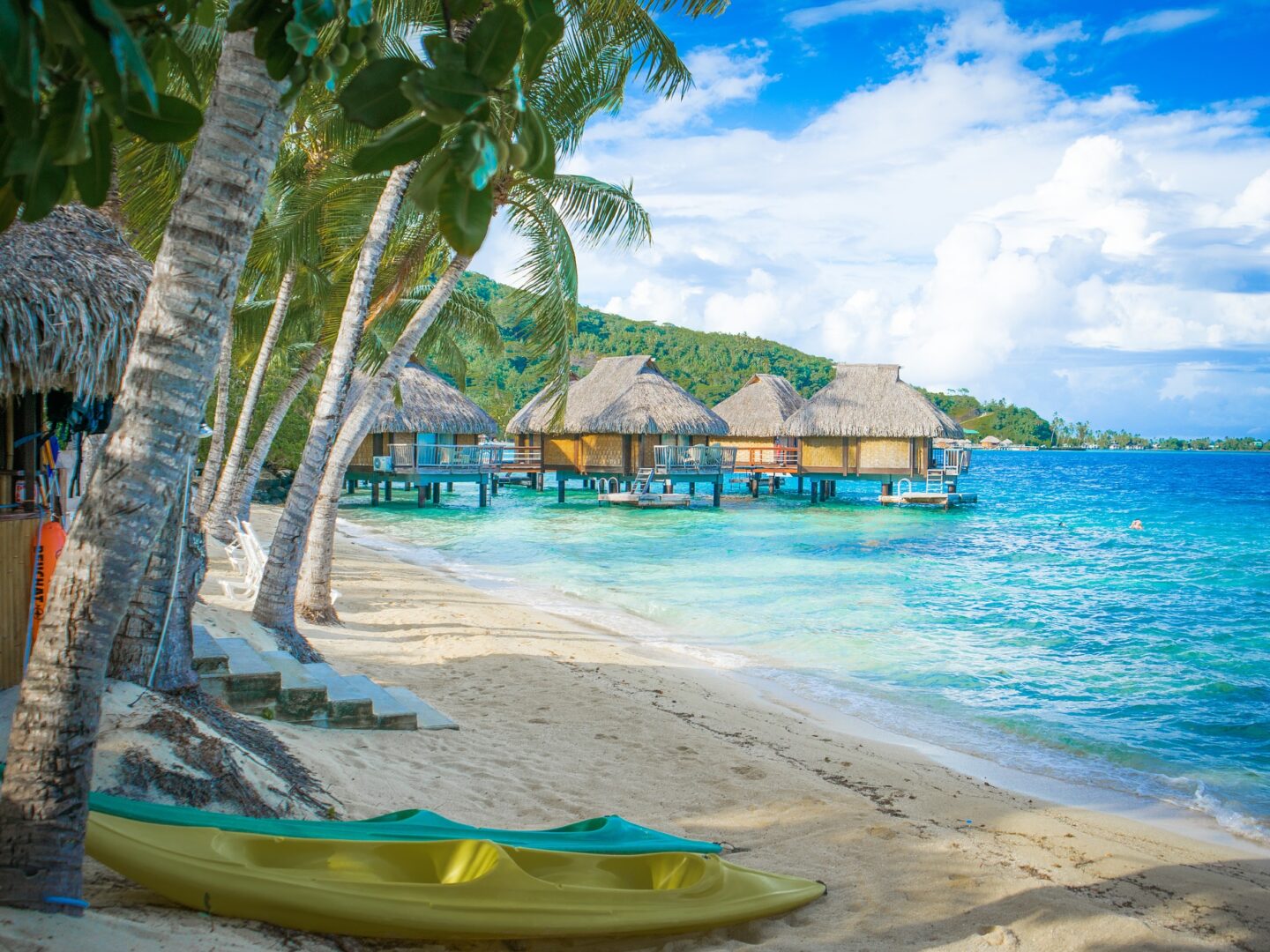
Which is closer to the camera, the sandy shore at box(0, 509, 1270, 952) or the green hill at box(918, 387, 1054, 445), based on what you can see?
the sandy shore at box(0, 509, 1270, 952)

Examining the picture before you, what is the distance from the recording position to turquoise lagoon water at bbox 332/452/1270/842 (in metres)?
7.68

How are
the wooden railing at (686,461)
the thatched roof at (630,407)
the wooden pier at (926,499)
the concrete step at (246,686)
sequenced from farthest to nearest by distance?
the wooden pier at (926,499) < the thatched roof at (630,407) < the wooden railing at (686,461) < the concrete step at (246,686)

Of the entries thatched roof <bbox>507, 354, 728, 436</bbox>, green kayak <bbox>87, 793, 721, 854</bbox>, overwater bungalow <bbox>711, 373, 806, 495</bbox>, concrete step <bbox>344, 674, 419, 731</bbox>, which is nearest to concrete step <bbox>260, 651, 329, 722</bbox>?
concrete step <bbox>344, 674, 419, 731</bbox>

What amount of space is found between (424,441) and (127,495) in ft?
99.3

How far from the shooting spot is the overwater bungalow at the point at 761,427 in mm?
39031

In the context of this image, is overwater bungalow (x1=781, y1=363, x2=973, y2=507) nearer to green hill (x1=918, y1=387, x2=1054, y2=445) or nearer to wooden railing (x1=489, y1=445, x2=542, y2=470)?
wooden railing (x1=489, y1=445, x2=542, y2=470)

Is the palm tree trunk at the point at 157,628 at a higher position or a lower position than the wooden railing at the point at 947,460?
lower

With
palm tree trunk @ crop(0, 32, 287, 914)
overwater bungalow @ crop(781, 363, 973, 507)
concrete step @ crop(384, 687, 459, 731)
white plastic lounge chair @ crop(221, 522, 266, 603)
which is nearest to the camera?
palm tree trunk @ crop(0, 32, 287, 914)

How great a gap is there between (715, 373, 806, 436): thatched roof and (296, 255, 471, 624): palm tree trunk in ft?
101

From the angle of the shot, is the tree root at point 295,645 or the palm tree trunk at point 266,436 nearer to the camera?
the tree root at point 295,645

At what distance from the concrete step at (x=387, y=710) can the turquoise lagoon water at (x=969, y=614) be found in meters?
4.39

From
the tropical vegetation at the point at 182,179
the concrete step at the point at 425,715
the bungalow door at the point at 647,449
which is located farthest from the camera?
the bungalow door at the point at 647,449

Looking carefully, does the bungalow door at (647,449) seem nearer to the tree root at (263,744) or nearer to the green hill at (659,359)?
the green hill at (659,359)

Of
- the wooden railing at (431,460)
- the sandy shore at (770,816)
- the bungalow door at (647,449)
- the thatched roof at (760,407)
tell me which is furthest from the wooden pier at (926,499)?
the sandy shore at (770,816)
